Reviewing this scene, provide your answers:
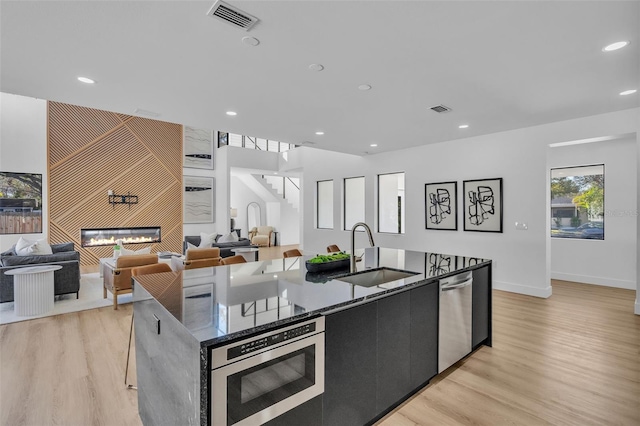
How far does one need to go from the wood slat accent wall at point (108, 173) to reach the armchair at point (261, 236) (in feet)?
9.94

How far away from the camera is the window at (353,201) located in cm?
775

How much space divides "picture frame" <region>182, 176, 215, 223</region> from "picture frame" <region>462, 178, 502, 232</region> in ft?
25.2

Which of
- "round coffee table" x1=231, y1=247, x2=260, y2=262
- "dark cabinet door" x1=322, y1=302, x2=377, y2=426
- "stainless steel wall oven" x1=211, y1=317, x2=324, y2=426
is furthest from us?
"round coffee table" x1=231, y1=247, x2=260, y2=262

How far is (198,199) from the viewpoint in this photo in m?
9.83

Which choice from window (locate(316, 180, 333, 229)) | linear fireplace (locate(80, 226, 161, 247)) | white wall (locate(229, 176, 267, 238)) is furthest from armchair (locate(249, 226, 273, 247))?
window (locate(316, 180, 333, 229))

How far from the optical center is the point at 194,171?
388 inches

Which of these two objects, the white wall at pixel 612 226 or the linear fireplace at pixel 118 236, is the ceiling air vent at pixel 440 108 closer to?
the white wall at pixel 612 226

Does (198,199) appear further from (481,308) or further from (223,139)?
(481,308)

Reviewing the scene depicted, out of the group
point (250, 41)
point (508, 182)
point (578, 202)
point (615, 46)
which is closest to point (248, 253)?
point (250, 41)

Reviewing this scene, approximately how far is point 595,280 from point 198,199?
32.8ft

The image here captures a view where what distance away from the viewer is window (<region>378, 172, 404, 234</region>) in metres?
Answer: 7.06

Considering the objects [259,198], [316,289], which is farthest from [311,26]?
[259,198]

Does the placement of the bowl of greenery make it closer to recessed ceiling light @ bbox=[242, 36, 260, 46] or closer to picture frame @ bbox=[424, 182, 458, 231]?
recessed ceiling light @ bbox=[242, 36, 260, 46]

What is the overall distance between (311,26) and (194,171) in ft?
28.4
